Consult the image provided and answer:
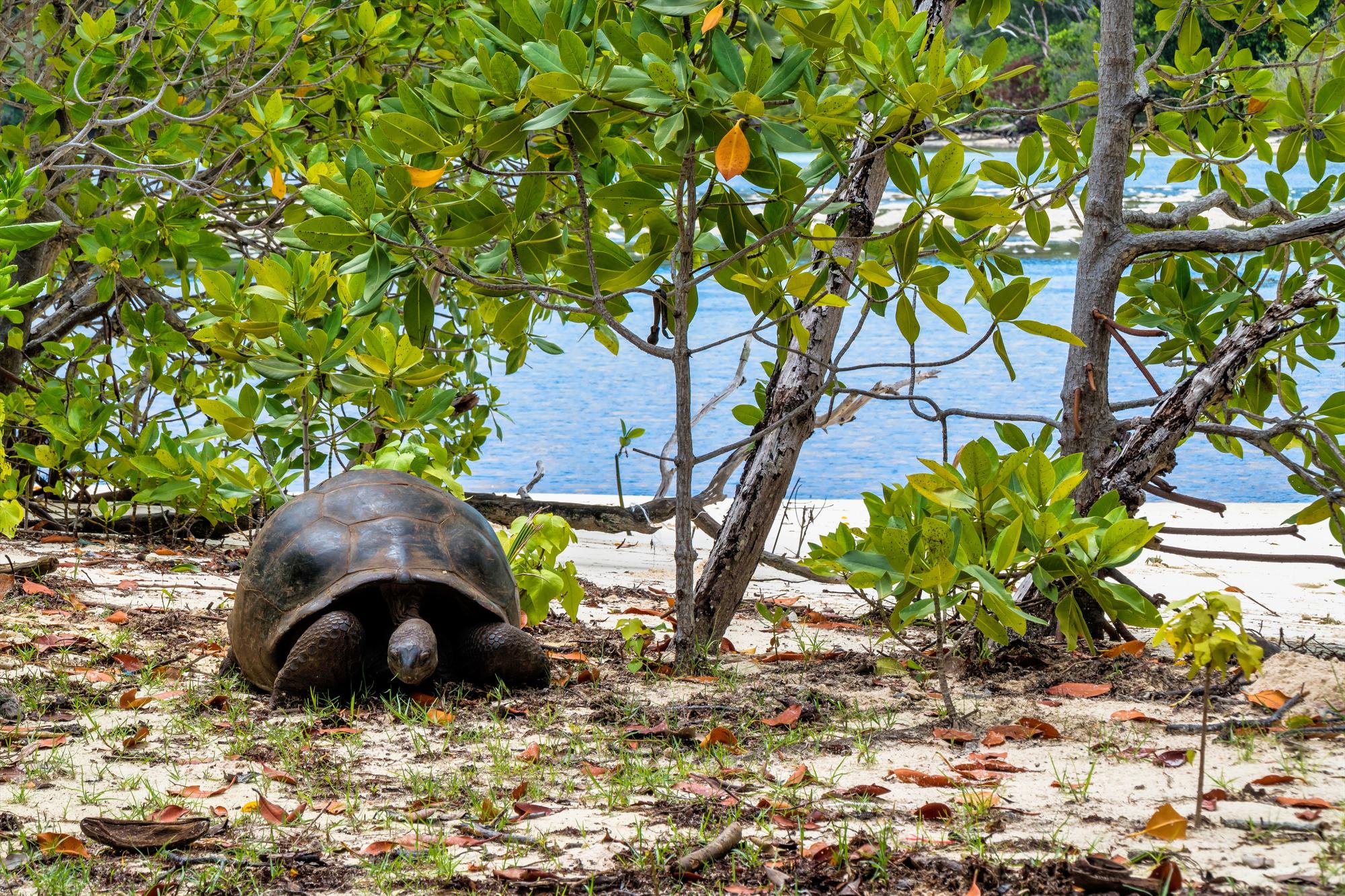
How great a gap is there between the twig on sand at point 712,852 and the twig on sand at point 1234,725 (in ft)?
3.74

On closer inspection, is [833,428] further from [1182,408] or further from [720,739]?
[720,739]

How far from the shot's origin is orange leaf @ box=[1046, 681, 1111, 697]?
2961 millimetres

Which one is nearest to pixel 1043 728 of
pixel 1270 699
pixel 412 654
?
pixel 1270 699

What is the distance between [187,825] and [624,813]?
0.80m

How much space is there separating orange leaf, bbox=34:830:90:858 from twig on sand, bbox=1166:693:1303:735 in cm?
222

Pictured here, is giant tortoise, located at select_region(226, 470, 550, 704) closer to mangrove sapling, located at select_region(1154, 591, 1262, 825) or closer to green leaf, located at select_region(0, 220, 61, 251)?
green leaf, located at select_region(0, 220, 61, 251)

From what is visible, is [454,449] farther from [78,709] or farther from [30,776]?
[30,776]

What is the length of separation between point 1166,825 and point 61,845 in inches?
74.2

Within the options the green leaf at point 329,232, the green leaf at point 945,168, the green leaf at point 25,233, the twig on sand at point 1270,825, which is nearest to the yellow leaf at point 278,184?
the green leaf at point 329,232

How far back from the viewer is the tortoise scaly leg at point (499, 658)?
3.19m

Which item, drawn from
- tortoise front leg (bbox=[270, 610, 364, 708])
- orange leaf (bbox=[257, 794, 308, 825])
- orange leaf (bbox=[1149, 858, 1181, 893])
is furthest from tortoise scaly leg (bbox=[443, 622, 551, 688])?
orange leaf (bbox=[1149, 858, 1181, 893])

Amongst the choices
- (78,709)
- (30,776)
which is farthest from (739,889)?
(78,709)

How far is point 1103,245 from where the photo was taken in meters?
3.52

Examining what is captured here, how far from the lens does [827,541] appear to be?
9.66ft
